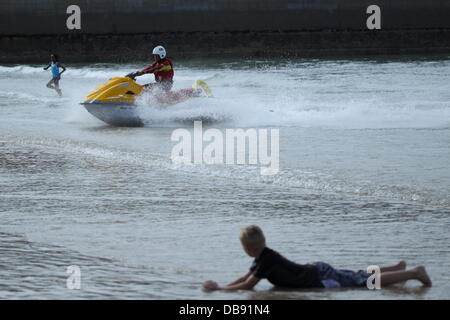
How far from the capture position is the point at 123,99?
57.8ft

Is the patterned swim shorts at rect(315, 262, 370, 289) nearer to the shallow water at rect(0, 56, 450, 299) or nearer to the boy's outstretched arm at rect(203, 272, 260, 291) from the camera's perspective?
the shallow water at rect(0, 56, 450, 299)

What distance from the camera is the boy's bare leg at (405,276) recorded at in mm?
7344

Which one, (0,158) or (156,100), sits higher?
(156,100)

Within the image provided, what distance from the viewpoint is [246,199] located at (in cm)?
1118

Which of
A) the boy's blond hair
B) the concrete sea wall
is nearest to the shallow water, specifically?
the boy's blond hair

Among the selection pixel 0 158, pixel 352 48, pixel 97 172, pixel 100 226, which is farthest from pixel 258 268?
pixel 352 48

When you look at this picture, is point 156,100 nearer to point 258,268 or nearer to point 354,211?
point 354,211

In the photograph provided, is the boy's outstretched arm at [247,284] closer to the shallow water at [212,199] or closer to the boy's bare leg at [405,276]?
the shallow water at [212,199]

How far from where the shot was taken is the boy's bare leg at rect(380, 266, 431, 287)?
7344 mm

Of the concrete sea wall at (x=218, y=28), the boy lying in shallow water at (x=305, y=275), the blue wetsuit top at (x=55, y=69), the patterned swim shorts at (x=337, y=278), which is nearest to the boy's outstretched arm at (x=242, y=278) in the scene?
the boy lying in shallow water at (x=305, y=275)

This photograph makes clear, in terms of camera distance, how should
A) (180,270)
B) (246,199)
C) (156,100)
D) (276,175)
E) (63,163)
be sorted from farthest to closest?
(156,100) → (63,163) → (276,175) → (246,199) → (180,270)

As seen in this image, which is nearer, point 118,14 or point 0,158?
point 0,158

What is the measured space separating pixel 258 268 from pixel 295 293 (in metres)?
0.42

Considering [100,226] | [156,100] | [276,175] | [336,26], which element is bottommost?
[100,226]
